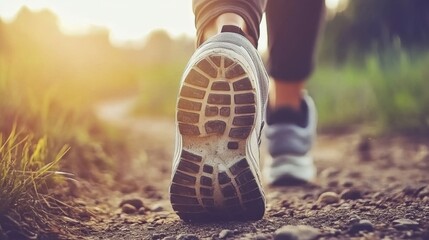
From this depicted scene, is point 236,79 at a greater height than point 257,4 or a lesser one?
lesser

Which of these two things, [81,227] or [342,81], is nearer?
[81,227]

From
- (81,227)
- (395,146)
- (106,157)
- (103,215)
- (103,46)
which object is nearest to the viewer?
(81,227)

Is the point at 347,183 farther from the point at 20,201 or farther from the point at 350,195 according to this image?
the point at 20,201

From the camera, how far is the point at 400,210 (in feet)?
4.80

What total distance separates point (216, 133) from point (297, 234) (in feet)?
0.97

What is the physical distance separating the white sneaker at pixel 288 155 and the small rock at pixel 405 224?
1022 millimetres

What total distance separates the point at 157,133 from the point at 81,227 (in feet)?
13.8

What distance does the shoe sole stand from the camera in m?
1.38

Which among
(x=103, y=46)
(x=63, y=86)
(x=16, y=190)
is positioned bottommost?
(x=16, y=190)

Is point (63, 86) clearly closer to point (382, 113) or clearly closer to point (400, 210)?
point (382, 113)

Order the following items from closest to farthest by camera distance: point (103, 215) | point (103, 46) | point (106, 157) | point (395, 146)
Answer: point (103, 215) → point (106, 157) → point (395, 146) → point (103, 46)

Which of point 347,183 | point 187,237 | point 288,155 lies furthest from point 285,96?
point 187,237

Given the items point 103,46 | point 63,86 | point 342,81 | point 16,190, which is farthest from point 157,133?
point 103,46

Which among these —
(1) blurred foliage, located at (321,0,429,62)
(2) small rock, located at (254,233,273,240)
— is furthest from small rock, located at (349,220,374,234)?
(1) blurred foliage, located at (321,0,429,62)
